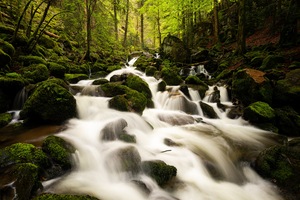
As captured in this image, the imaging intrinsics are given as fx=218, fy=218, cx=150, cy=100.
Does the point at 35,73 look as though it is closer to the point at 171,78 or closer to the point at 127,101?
the point at 127,101

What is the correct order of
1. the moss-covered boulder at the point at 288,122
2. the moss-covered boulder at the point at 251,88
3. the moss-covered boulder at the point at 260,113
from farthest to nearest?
the moss-covered boulder at the point at 251,88
the moss-covered boulder at the point at 260,113
the moss-covered boulder at the point at 288,122

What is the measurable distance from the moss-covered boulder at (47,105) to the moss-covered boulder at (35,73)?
2.67 metres

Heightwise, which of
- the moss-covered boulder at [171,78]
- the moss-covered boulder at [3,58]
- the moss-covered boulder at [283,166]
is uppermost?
the moss-covered boulder at [3,58]

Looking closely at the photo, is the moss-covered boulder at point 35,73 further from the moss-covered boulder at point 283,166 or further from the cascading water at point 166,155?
A: the moss-covered boulder at point 283,166

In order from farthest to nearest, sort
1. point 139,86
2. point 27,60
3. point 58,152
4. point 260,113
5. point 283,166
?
point 27,60 < point 139,86 < point 260,113 < point 283,166 < point 58,152

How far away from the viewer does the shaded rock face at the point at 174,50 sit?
674 inches

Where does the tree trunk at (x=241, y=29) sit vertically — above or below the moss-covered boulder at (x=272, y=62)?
above

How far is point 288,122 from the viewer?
7.40 meters

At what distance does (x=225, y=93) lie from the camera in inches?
420

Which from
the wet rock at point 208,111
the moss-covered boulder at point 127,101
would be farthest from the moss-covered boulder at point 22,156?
the wet rock at point 208,111

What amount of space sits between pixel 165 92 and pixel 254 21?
41.2 ft

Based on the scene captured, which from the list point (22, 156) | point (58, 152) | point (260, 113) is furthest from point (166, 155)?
point (260, 113)

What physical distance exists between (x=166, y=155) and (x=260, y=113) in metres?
4.24

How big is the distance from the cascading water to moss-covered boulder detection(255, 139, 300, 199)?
0.68ft
